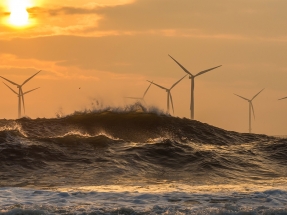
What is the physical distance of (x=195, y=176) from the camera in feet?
83.4

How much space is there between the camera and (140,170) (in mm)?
26438

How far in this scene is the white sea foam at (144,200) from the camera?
54.5ft

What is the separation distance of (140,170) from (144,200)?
824 centimetres

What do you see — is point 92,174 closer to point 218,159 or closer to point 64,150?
point 64,150

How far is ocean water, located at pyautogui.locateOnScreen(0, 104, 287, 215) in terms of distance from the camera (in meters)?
17.6

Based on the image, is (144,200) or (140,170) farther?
(140,170)

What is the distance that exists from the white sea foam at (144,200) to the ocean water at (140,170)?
0.03 metres

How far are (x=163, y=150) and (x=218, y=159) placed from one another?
292cm

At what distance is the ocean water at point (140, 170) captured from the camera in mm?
17562

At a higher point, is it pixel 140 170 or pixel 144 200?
pixel 140 170

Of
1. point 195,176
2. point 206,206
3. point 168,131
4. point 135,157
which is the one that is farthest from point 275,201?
point 168,131

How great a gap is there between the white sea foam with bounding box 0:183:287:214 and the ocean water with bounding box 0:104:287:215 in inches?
1.1

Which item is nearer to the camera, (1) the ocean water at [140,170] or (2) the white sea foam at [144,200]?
(2) the white sea foam at [144,200]

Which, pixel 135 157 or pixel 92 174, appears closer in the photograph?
pixel 92 174
